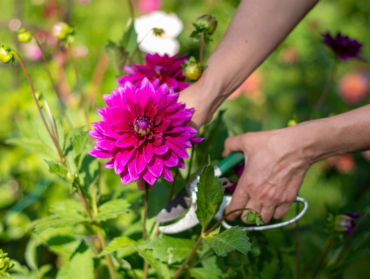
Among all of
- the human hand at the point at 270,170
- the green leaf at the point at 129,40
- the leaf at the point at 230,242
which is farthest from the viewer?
the green leaf at the point at 129,40

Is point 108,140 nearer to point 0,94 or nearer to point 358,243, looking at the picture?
point 358,243

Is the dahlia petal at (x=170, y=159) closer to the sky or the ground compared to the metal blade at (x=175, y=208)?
closer to the sky

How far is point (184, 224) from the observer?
520 millimetres

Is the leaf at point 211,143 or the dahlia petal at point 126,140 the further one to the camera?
the leaf at point 211,143

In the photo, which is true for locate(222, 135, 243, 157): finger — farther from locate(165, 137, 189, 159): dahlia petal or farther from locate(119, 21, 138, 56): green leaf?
locate(119, 21, 138, 56): green leaf

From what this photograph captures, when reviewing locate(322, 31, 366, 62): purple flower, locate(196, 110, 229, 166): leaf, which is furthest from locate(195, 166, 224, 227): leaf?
locate(322, 31, 366, 62): purple flower

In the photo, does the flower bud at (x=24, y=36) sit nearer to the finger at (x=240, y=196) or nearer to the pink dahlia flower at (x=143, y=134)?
the pink dahlia flower at (x=143, y=134)

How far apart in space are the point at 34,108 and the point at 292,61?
4.01ft

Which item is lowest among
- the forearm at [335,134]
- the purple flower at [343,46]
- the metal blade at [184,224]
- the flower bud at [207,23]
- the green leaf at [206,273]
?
the green leaf at [206,273]

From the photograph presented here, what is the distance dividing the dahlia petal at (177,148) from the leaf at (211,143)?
24 cm

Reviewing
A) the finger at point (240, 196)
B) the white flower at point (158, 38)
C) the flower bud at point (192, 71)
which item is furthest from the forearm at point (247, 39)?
the white flower at point (158, 38)

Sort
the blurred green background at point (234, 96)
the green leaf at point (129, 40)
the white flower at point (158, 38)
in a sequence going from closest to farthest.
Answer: the green leaf at point (129, 40) < the blurred green background at point (234, 96) < the white flower at point (158, 38)

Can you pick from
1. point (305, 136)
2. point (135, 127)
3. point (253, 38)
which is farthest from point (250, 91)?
point (135, 127)

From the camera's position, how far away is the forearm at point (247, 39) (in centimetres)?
56
